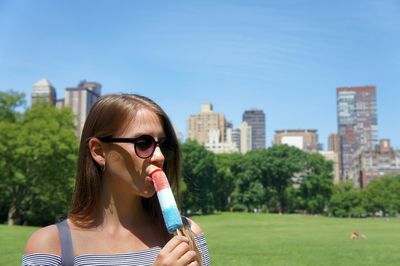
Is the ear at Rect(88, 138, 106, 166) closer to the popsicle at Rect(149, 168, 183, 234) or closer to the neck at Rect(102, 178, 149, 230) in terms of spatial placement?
the neck at Rect(102, 178, 149, 230)

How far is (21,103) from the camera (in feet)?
142

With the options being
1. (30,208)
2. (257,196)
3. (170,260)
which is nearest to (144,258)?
(170,260)

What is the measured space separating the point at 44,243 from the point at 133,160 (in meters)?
0.51

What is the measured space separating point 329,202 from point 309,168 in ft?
25.3

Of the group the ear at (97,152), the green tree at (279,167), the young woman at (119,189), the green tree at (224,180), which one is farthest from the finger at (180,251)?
the green tree at (279,167)

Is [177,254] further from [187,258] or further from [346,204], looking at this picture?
[346,204]

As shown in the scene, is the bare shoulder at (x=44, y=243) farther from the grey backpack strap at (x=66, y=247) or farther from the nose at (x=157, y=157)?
the nose at (x=157, y=157)

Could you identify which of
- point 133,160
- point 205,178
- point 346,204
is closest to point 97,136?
point 133,160

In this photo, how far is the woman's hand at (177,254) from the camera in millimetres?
1784

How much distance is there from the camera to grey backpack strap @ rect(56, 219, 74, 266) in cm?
200

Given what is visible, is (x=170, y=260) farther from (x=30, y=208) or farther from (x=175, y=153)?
(x=30, y=208)

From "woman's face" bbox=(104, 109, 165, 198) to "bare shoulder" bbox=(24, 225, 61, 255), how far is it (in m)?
0.38

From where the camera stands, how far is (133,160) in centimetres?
217

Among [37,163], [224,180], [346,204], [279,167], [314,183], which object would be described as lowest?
[346,204]
